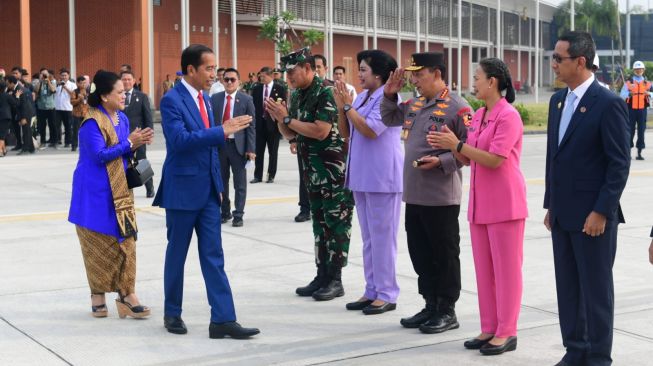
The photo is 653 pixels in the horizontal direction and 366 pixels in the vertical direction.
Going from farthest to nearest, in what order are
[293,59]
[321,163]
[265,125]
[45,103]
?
A: [45,103] → [265,125] → [321,163] → [293,59]

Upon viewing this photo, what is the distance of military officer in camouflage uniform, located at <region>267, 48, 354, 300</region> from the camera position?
25.9ft

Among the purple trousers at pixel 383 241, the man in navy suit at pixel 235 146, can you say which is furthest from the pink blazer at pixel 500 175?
the man in navy suit at pixel 235 146

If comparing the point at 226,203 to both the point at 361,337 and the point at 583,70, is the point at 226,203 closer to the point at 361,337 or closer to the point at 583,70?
the point at 361,337

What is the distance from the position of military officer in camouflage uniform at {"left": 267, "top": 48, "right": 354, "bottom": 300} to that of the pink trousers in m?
1.74

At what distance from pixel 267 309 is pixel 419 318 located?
1.24 meters

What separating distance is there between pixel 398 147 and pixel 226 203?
192 inches

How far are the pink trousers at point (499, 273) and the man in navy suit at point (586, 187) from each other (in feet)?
1.60

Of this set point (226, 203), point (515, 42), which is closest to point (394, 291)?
point (226, 203)

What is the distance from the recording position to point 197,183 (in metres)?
6.79

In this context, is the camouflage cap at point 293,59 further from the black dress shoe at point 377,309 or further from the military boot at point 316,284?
the black dress shoe at point 377,309

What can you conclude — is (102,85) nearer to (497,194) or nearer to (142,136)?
(142,136)

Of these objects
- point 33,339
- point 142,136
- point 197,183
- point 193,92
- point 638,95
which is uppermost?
point 638,95

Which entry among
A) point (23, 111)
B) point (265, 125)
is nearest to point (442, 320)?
point (265, 125)

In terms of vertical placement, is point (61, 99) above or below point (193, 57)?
above
